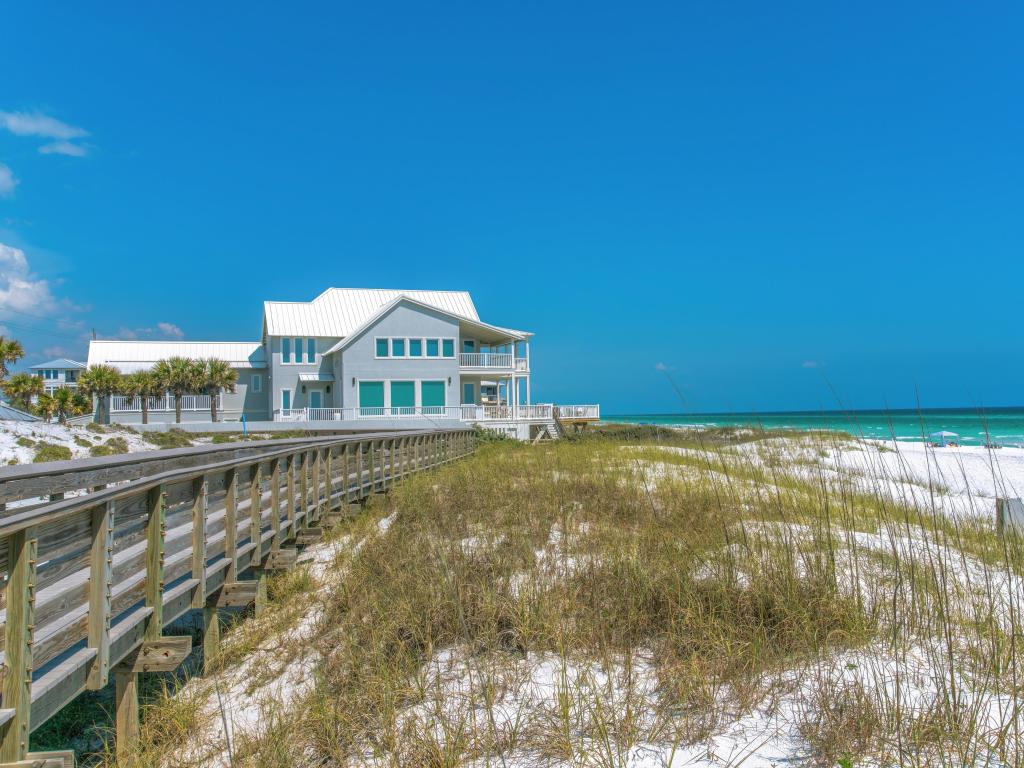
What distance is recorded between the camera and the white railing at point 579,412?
34594 mm

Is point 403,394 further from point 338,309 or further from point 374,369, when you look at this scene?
point 338,309

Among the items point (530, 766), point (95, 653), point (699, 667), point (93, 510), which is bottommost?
point (530, 766)

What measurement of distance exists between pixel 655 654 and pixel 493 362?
32.7 meters

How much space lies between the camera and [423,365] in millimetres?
35406

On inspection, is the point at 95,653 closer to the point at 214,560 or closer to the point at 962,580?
the point at 214,560

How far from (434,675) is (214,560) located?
246 centimetres

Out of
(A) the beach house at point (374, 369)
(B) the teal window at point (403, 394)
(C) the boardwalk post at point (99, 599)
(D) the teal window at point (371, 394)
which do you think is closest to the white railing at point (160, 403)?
(A) the beach house at point (374, 369)

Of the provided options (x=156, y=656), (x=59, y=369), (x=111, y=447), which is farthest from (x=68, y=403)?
(x=59, y=369)

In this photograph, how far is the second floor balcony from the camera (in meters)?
36.5

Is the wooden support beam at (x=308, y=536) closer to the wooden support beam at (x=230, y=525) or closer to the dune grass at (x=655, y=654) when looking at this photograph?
the dune grass at (x=655, y=654)

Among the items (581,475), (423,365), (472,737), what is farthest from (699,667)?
(423,365)

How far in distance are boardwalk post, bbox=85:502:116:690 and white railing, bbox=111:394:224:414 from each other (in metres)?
38.7

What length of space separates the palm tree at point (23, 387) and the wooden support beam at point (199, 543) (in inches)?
1506

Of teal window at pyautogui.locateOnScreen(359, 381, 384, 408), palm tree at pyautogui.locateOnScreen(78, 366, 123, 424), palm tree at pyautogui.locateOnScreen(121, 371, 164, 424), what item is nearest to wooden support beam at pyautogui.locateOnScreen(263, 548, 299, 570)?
teal window at pyautogui.locateOnScreen(359, 381, 384, 408)
